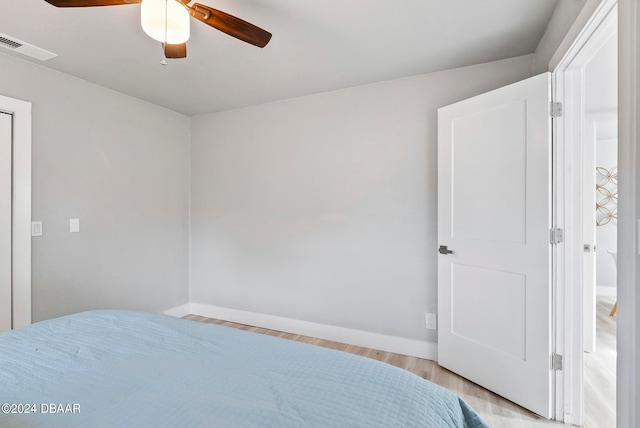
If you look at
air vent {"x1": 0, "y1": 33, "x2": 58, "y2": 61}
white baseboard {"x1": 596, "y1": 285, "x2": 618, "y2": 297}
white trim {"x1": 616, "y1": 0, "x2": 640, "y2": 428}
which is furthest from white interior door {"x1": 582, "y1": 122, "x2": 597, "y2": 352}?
air vent {"x1": 0, "y1": 33, "x2": 58, "y2": 61}

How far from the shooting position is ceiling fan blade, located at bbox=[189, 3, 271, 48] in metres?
1.41

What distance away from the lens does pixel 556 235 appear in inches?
70.9

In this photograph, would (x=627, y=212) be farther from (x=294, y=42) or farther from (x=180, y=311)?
(x=180, y=311)

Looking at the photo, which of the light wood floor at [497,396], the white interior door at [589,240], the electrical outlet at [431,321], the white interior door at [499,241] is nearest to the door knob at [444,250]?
→ the white interior door at [499,241]

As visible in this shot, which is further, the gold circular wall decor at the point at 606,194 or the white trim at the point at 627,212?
the gold circular wall decor at the point at 606,194

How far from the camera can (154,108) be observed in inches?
128

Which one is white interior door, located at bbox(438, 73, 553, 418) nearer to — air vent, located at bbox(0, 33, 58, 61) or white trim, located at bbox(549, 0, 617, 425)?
white trim, located at bbox(549, 0, 617, 425)

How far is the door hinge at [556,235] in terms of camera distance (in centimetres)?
179

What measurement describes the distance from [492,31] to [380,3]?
0.80m

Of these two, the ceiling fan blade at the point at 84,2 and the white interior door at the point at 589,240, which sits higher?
the ceiling fan blade at the point at 84,2

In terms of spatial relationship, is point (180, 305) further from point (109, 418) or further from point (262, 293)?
point (109, 418)

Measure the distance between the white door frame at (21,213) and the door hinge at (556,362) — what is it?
11.5 ft

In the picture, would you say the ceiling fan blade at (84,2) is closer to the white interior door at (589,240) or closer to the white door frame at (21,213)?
the white door frame at (21,213)

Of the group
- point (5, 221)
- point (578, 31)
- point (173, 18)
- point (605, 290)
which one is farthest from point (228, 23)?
point (605, 290)
